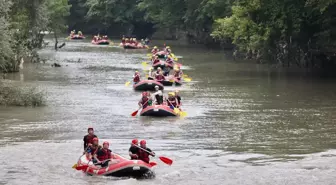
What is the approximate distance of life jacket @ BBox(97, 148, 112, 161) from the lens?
22.8 metres

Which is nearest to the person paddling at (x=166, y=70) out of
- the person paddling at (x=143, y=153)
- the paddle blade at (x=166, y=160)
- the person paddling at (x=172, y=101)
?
the person paddling at (x=172, y=101)

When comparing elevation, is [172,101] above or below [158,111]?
above

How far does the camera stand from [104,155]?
22875 millimetres

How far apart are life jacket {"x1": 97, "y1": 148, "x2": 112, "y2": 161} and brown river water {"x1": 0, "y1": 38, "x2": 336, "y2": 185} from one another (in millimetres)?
802

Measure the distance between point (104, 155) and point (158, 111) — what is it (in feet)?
33.3

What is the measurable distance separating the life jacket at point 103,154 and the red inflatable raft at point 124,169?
0.32 metres

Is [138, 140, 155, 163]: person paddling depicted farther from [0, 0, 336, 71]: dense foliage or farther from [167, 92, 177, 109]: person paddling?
[0, 0, 336, 71]: dense foliage

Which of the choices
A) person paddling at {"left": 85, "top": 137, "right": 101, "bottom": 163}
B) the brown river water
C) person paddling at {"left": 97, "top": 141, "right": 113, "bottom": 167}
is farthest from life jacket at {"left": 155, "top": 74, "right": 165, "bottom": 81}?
person paddling at {"left": 97, "top": 141, "right": 113, "bottom": 167}

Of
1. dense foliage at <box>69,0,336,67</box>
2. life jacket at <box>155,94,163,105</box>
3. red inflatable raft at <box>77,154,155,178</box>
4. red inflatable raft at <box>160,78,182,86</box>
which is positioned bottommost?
red inflatable raft at <box>77,154,155,178</box>

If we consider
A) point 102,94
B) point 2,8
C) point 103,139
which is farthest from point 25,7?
point 103,139

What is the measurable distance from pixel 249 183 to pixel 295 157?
145 inches

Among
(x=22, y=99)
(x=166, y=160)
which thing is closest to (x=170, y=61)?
(x=22, y=99)

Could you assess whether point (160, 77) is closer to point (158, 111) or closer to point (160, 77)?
point (160, 77)

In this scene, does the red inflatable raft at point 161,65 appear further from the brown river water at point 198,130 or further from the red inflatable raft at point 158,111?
the red inflatable raft at point 158,111
